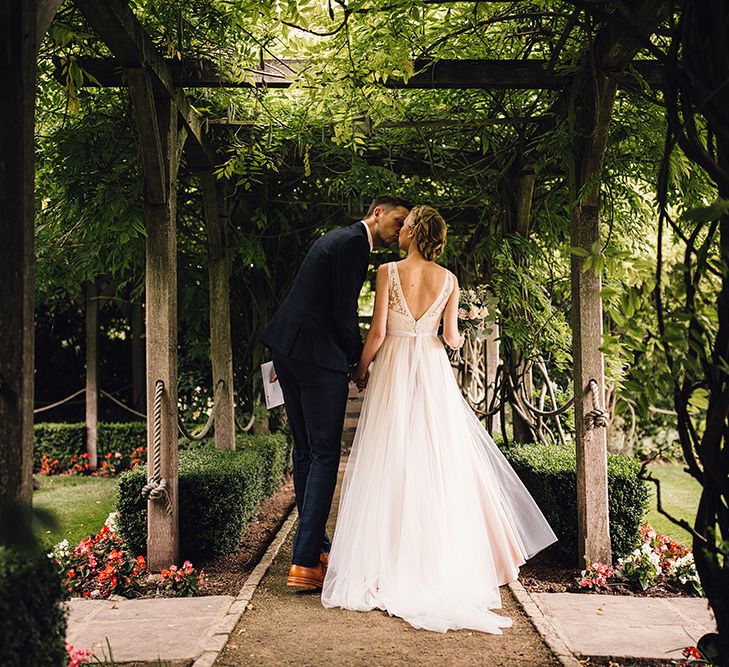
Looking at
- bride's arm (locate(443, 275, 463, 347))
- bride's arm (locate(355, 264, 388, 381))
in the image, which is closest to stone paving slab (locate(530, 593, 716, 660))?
bride's arm (locate(443, 275, 463, 347))

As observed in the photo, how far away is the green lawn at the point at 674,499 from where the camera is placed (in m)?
6.73

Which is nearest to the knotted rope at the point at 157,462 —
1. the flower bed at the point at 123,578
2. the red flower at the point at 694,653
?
the flower bed at the point at 123,578

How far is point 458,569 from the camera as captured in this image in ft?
12.4

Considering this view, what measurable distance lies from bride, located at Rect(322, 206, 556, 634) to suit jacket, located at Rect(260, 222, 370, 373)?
0.82 ft

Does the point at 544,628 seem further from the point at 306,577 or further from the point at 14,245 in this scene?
the point at 14,245

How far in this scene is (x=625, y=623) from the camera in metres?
3.61

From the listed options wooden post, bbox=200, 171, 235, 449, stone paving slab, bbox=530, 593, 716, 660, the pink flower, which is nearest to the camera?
the pink flower

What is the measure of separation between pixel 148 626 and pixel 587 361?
8.52ft

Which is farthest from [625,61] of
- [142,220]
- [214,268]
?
[214,268]

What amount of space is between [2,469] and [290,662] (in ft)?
4.63

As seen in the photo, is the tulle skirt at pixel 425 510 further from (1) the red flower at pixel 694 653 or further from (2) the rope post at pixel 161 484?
(2) the rope post at pixel 161 484

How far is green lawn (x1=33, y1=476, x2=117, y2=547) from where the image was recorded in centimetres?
660

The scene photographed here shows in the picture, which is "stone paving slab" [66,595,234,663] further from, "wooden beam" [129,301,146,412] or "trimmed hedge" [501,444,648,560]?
"wooden beam" [129,301,146,412]

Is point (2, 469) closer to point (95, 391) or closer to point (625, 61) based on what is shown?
point (625, 61)
